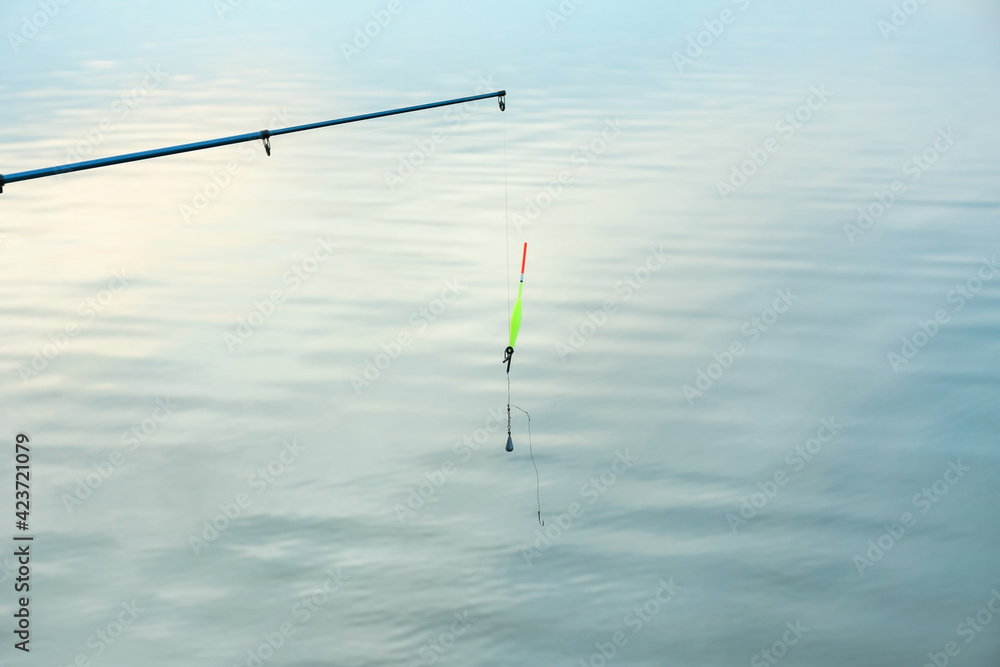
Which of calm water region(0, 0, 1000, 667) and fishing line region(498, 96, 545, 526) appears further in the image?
fishing line region(498, 96, 545, 526)

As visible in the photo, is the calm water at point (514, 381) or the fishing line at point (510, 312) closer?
the calm water at point (514, 381)

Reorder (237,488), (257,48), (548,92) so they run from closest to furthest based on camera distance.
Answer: (237,488)
(548,92)
(257,48)

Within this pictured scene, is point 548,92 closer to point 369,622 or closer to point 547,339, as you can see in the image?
point 547,339

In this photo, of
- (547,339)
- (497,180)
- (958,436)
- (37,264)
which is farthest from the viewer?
(497,180)

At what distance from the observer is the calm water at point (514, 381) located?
9.31 m

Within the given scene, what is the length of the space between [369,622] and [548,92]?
1636 cm

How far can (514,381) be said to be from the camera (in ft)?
40.4

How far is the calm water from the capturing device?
30.5 ft

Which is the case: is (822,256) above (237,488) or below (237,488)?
above

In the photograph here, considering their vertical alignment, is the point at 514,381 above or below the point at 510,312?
below

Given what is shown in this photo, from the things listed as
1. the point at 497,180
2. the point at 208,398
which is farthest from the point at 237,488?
the point at 497,180

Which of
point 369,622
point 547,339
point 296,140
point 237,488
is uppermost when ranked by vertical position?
point 296,140

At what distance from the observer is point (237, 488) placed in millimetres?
10562

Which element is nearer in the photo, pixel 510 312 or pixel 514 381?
pixel 514 381
